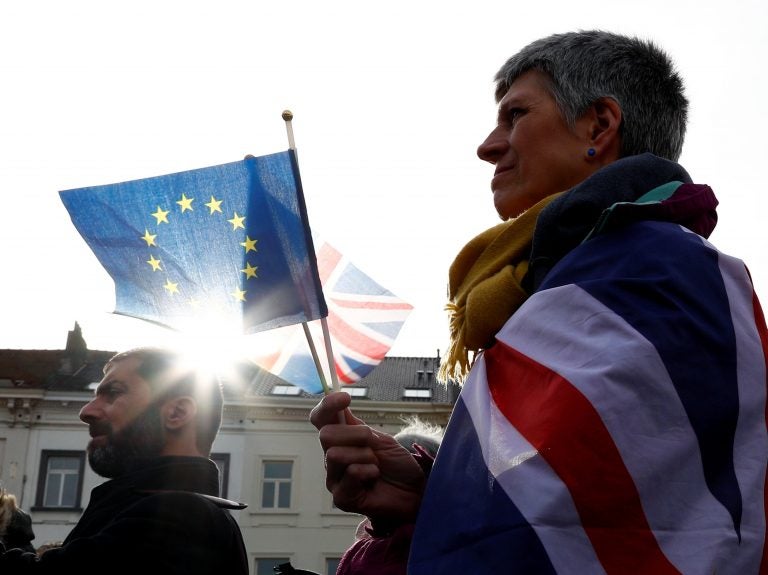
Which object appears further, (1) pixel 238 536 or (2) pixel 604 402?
(1) pixel 238 536

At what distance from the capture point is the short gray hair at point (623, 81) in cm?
201

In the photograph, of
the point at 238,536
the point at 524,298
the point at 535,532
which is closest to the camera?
the point at 535,532

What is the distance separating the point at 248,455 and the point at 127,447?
78.6 ft

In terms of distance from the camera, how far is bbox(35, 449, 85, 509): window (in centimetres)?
2530

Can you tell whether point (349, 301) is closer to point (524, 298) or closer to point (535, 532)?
point (524, 298)

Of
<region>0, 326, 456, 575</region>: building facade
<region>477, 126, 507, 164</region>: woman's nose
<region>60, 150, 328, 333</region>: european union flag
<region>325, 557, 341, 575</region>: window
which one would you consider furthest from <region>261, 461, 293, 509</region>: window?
<region>477, 126, 507, 164</region>: woman's nose

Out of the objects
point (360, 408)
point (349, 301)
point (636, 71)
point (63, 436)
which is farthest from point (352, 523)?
point (636, 71)

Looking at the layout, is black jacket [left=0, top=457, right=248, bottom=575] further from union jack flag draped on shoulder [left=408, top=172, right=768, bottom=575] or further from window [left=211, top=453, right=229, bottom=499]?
window [left=211, top=453, right=229, bottom=499]

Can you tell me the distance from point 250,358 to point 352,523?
23361mm

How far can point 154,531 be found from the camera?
3.00m

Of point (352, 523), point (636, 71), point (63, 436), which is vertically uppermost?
point (636, 71)

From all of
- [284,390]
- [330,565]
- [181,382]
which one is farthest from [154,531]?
[284,390]

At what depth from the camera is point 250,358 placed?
3.60 m

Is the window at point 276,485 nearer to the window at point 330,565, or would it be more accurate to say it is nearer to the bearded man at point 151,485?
the window at point 330,565
